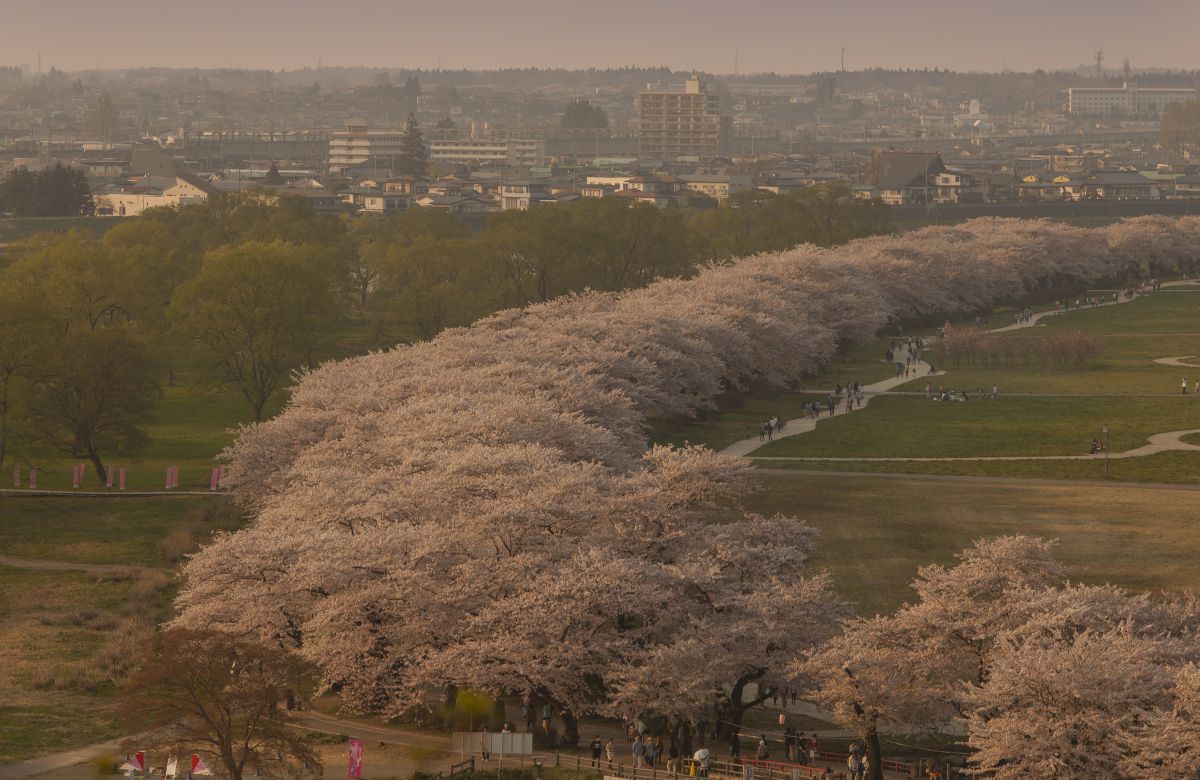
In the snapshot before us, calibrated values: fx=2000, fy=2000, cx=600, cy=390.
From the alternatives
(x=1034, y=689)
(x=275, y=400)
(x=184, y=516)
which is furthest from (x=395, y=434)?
(x=275, y=400)

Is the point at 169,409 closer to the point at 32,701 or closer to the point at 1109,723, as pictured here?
the point at 32,701

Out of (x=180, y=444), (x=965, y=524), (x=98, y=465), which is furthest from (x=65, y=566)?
(x=965, y=524)

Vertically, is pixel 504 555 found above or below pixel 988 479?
above

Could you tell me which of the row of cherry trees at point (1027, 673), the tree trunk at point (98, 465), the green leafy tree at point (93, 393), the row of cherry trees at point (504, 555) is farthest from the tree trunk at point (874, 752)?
the tree trunk at point (98, 465)

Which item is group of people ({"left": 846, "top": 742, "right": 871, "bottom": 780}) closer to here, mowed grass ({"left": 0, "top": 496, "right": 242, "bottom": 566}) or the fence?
the fence

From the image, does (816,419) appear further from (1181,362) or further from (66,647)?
(66,647)

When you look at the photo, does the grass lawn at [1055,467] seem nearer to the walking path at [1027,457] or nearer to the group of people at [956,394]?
the walking path at [1027,457]
